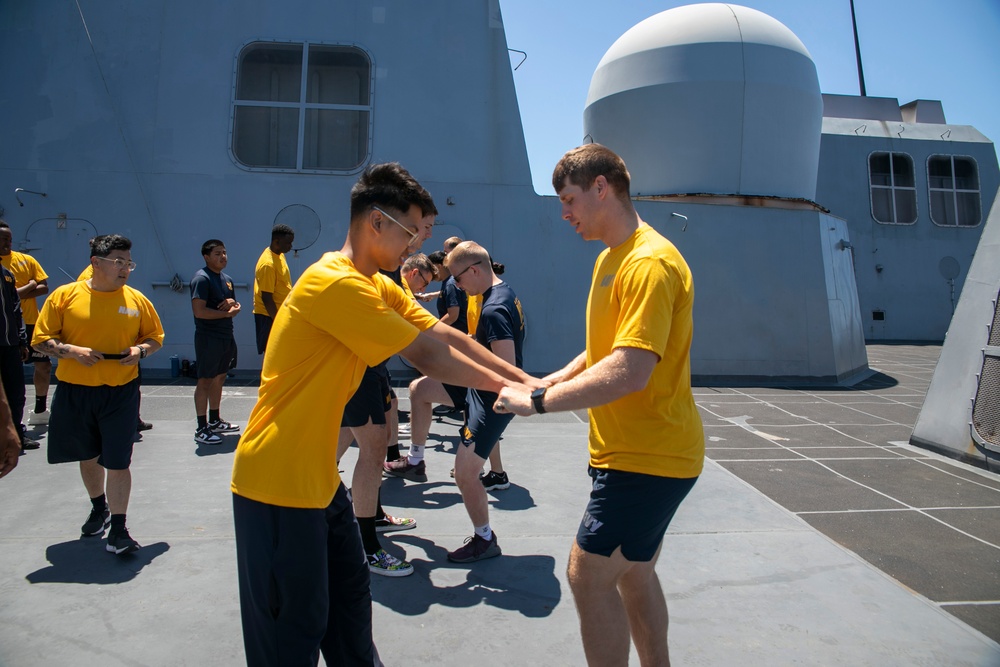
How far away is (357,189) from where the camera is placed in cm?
198

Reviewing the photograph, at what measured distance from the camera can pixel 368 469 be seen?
344 cm

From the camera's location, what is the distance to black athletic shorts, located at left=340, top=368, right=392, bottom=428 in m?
3.54

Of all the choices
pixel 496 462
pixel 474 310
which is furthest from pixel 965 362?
pixel 474 310

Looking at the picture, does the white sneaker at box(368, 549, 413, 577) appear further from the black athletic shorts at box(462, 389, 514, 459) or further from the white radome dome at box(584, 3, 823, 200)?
the white radome dome at box(584, 3, 823, 200)

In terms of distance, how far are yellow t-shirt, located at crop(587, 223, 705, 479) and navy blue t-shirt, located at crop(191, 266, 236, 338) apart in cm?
491

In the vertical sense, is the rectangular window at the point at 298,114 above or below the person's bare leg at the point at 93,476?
above

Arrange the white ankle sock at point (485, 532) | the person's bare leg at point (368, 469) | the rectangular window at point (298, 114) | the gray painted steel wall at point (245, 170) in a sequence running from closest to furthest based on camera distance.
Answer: the person's bare leg at point (368, 469) < the white ankle sock at point (485, 532) < the gray painted steel wall at point (245, 170) < the rectangular window at point (298, 114)

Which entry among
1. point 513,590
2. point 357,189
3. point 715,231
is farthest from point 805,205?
point 357,189

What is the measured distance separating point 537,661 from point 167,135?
9.93m

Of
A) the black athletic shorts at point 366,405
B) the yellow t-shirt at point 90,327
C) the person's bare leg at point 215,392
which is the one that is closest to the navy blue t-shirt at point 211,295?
the person's bare leg at point 215,392

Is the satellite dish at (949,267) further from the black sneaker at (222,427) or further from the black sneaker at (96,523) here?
the black sneaker at (96,523)

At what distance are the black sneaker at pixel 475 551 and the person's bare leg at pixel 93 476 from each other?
83.8 inches

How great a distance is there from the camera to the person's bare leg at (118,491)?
3.42 metres

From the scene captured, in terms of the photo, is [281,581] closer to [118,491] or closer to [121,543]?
[121,543]
